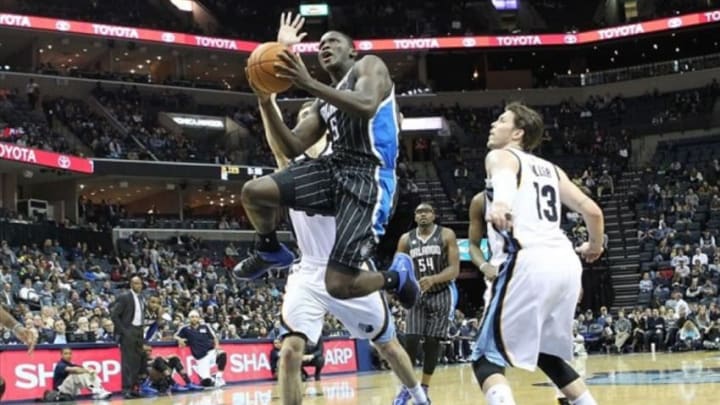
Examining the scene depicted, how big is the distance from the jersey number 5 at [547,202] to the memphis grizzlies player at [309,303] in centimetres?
155

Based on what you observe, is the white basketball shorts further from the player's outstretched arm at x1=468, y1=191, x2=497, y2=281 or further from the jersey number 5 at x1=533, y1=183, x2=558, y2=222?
the jersey number 5 at x1=533, y1=183, x2=558, y2=222

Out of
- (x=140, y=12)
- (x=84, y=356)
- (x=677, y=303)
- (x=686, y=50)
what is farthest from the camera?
(x=686, y=50)

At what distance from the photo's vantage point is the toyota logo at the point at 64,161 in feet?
104

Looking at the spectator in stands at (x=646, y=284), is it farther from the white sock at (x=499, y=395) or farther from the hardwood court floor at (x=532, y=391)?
the white sock at (x=499, y=395)

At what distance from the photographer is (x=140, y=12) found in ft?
141

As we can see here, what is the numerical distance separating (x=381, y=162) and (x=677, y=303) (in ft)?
72.2

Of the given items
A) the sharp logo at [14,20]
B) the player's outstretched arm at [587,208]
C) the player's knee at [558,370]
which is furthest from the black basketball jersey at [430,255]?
the sharp logo at [14,20]

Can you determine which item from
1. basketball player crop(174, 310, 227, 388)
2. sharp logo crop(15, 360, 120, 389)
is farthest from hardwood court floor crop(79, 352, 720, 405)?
sharp logo crop(15, 360, 120, 389)

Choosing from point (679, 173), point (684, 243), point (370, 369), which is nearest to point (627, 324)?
point (684, 243)

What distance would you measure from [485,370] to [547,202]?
2.99 ft

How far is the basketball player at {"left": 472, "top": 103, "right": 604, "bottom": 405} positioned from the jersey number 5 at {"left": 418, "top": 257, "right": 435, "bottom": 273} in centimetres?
434

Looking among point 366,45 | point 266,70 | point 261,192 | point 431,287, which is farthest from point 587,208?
point 366,45

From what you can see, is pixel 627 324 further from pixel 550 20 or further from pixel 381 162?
pixel 550 20

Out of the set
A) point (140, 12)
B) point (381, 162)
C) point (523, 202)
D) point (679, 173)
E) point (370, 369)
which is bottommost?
point (370, 369)
